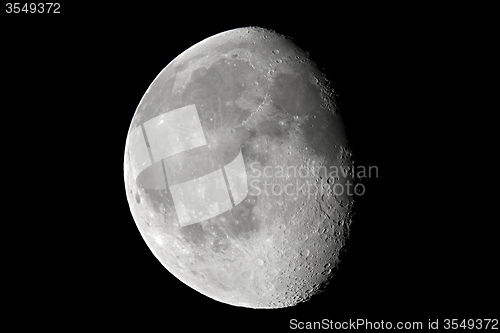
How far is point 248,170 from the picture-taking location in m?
4.30

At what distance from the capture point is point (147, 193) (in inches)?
194

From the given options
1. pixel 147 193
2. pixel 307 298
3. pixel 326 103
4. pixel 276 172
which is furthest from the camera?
pixel 307 298

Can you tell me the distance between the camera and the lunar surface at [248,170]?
4348 millimetres

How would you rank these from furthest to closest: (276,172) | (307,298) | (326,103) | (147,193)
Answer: (307,298) → (147,193) → (326,103) → (276,172)

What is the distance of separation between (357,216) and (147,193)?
240 cm

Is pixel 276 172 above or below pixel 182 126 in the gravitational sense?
below

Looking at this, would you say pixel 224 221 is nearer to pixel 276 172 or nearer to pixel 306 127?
pixel 276 172

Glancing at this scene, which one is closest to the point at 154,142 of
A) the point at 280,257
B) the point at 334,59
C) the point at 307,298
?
the point at 280,257

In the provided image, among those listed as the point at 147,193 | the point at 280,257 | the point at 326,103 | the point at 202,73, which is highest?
the point at 202,73

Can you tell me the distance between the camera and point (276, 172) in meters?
4.31

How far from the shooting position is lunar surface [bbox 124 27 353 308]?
4348mm

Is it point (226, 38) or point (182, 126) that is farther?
point (226, 38)

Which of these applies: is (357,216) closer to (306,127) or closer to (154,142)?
(306,127)

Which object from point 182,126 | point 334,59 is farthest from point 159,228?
point 334,59
